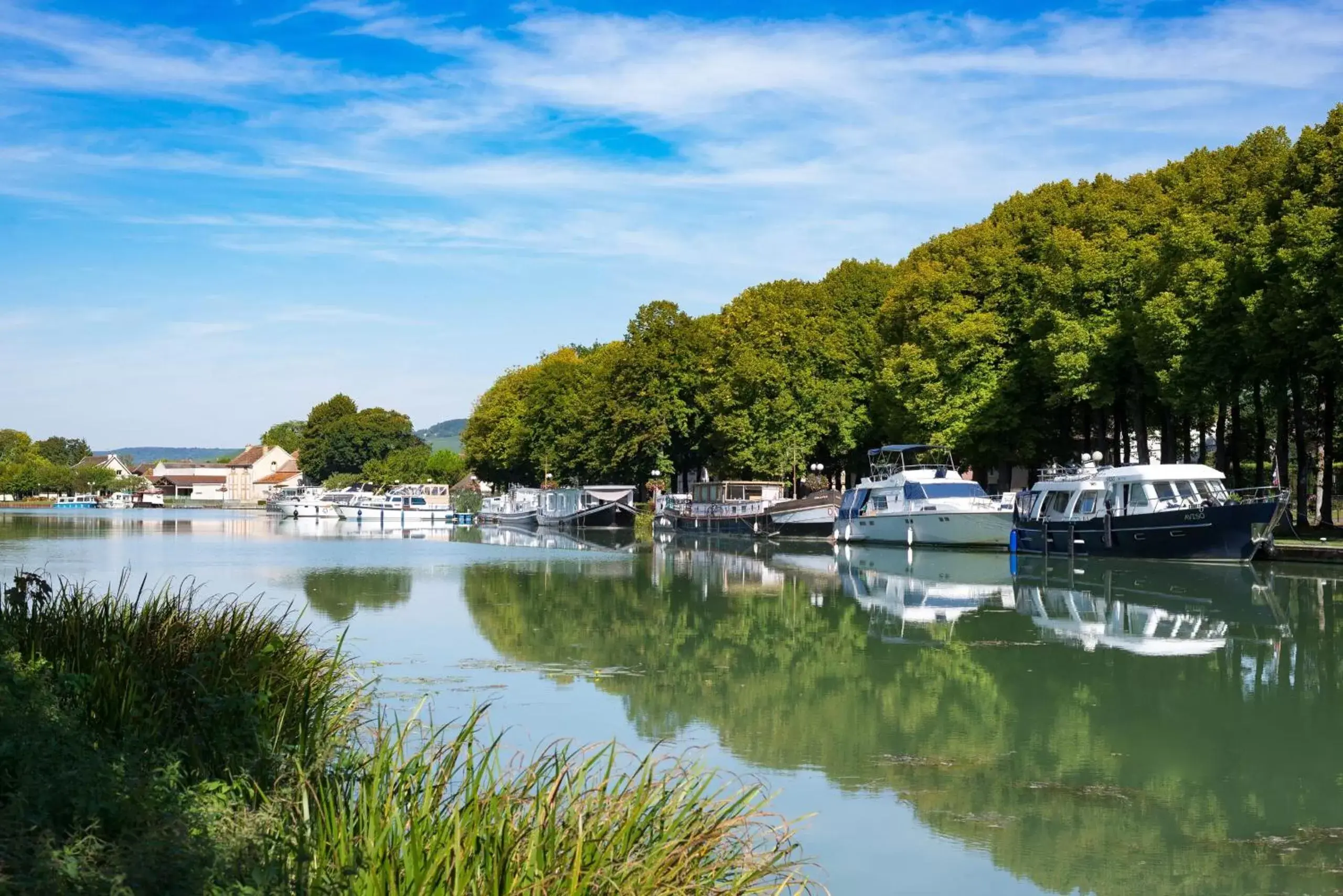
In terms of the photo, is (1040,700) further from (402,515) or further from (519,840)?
(402,515)

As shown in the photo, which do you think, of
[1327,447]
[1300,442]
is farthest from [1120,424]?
[1327,447]

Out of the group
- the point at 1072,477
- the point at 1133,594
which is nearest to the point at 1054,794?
the point at 1133,594

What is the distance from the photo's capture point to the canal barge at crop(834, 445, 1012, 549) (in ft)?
149

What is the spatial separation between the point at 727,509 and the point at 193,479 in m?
145

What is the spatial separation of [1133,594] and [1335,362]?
973 centimetres

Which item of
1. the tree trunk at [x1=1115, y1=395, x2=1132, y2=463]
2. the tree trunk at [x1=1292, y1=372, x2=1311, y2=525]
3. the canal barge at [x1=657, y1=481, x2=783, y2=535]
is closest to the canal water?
the tree trunk at [x1=1292, y1=372, x2=1311, y2=525]

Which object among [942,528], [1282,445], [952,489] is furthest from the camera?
[952,489]

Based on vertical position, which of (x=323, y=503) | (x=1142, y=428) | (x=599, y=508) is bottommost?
(x=323, y=503)

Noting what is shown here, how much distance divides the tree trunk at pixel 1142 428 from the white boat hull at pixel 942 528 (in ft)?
19.9

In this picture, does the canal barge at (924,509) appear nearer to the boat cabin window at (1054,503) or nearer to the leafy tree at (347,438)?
the boat cabin window at (1054,503)

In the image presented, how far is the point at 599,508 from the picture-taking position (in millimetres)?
74438

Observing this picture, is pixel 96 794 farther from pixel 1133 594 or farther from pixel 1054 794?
pixel 1133 594

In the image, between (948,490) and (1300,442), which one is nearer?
(1300,442)

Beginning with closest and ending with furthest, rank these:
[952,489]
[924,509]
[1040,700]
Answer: [1040,700]
[924,509]
[952,489]
